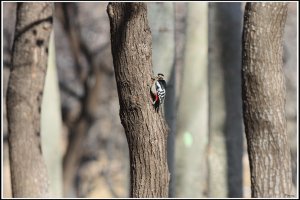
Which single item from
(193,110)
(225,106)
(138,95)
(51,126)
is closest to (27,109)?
(51,126)

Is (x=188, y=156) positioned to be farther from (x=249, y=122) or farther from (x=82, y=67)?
(x=82, y=67)

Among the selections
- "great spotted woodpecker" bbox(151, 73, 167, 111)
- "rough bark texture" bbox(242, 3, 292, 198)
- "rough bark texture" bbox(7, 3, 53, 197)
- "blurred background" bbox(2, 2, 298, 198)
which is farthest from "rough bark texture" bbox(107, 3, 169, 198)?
"blurred background" bbox(2, 2, 298, 198)

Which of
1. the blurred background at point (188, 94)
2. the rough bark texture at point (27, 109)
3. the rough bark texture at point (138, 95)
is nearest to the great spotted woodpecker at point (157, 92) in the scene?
the rough bark texture at point (138, 95)

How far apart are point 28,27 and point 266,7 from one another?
315cm

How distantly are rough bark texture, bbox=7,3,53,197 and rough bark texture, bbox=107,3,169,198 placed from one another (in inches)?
132

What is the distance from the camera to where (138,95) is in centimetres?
645

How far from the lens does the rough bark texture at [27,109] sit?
9781 millimetres

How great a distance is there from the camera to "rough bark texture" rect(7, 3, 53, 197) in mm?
9781

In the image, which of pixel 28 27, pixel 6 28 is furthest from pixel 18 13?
pixel 6 28

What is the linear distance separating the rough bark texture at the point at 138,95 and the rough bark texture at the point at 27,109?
3.35m

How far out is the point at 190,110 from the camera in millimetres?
14602

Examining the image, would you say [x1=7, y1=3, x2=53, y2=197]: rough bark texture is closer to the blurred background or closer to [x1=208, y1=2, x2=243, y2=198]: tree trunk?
the blurred background

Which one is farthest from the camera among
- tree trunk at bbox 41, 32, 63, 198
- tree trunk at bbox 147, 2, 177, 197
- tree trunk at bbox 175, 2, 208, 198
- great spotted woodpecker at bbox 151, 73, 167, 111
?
tree trunk at bbox 175, 2, 208, 198

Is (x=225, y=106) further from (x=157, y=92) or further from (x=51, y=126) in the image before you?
(x=157, y=92)
